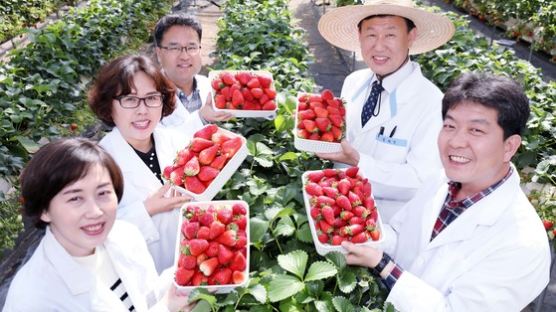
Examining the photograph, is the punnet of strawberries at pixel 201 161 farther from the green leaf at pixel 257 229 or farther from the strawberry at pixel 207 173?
the green leaf at pixel 257 229

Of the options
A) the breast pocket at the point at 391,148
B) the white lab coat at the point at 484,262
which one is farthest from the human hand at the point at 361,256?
the breast pocket at the point at 391,148

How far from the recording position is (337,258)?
1.83 metres

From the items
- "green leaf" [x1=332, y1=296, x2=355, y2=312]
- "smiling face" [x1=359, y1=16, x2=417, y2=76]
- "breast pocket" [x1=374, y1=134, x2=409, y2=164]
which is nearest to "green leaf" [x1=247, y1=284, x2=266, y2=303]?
"green leaf" [x1=332, y1=296, x2=355, y2=312]

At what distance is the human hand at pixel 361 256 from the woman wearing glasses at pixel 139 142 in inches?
32.8

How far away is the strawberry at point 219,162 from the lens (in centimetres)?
224

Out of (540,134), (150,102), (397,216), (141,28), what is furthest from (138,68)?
Answer: (141,28)

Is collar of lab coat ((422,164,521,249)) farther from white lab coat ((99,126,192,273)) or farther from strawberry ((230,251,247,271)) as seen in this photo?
white lab coat ((99,126,192,273))

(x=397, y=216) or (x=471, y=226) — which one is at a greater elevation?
(x=471, y=226)

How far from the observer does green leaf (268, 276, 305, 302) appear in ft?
5.43

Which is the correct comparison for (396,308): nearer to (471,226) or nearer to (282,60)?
(471,226)

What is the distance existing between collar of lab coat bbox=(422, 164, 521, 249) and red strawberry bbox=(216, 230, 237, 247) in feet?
2.68

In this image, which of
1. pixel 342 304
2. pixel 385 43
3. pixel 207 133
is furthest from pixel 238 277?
pixel 385 43

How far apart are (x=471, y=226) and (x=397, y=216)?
51 cm

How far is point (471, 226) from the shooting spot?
6.09ft
